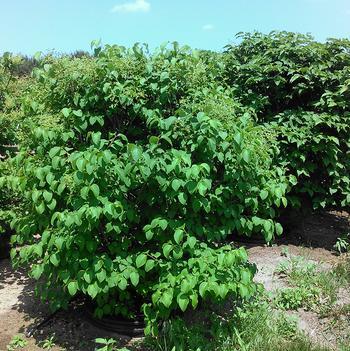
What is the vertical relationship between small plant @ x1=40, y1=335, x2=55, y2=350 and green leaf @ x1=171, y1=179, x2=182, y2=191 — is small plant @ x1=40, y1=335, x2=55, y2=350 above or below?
below

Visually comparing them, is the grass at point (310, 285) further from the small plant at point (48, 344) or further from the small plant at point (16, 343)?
the small plant at point (16, 343)

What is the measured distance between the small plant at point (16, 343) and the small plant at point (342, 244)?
369 cm

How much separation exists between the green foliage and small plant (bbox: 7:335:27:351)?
331 centimetres

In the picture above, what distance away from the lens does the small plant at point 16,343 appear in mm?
3821

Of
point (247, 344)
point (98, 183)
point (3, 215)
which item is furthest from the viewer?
point (3, 215)

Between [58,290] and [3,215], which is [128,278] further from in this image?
[3,215]

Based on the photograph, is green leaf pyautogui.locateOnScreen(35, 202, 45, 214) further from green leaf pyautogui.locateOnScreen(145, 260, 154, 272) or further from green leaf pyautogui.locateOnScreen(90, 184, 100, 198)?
green leaf pyautogui.locateOnScreen(145, 260, 154, 272)

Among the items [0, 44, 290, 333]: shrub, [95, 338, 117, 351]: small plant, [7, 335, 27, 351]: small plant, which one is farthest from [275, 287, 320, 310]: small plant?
[7, 335, 27, 351]: small plant

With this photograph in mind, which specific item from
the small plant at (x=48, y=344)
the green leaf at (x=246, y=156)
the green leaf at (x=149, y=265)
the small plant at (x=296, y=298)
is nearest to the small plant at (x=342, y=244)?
the small plant at (x=296, y=298)

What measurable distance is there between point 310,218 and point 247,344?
4.00 m

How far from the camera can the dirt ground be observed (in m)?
3.99

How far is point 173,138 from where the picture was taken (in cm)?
366

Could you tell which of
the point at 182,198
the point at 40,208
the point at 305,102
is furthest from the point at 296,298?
the point at 305,102

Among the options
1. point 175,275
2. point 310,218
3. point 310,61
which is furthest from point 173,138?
point 310,218
